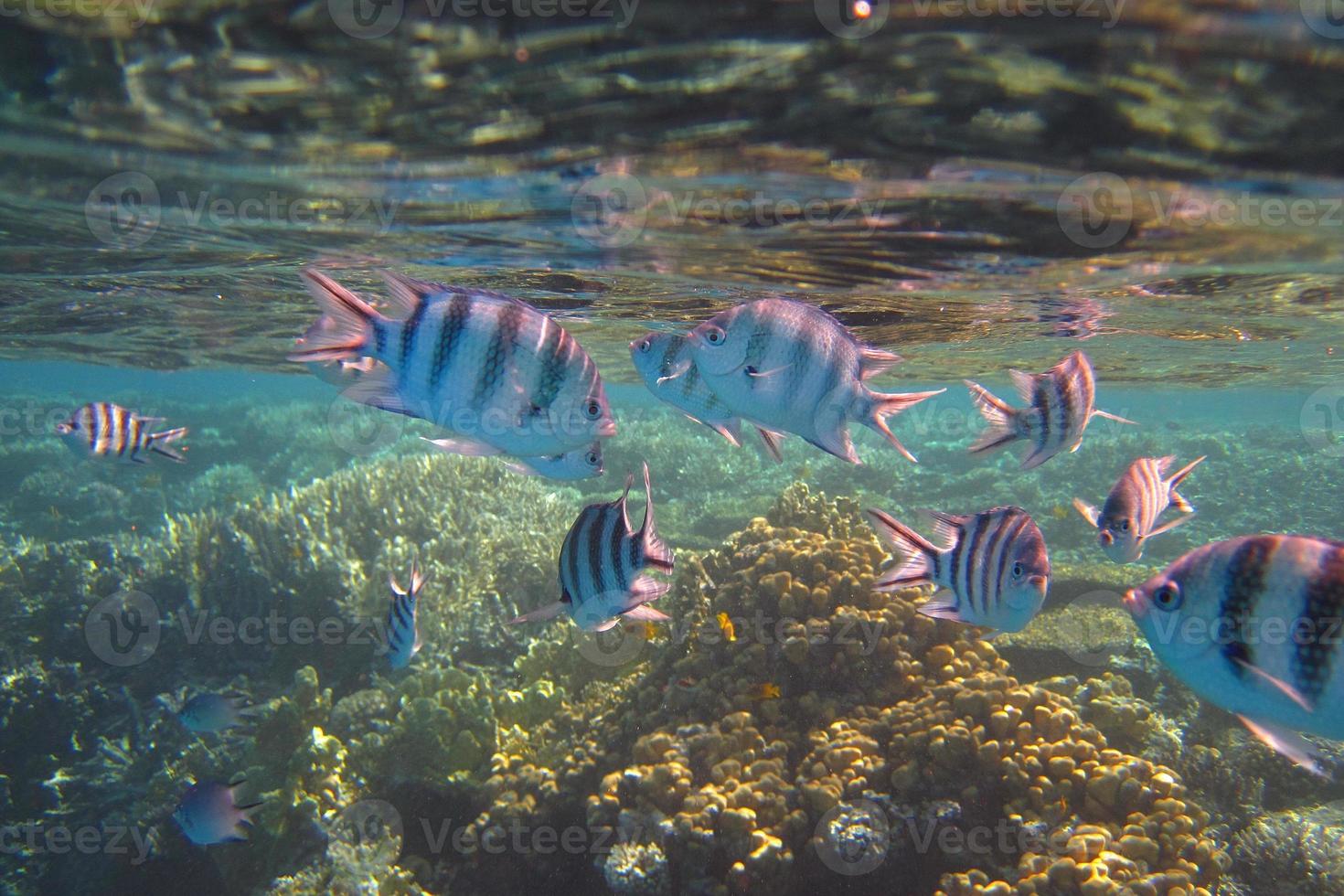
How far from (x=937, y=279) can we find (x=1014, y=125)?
5185mm

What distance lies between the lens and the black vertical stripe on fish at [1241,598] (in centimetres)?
248

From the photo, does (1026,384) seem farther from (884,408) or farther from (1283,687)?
(1283,687)

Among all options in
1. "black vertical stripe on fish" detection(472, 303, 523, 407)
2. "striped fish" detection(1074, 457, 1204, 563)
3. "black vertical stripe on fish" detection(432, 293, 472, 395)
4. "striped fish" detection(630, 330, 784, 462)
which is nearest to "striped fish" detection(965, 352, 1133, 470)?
"striped fish" detection(1074, 457, 1204, 563)

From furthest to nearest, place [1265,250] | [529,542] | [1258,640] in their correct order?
[529,542] < [1265,250] < [1258,640]

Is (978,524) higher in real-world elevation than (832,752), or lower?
higher

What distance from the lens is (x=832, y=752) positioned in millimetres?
5477

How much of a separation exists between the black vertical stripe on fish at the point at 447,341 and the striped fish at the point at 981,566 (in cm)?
265

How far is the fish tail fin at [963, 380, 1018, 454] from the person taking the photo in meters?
4.71

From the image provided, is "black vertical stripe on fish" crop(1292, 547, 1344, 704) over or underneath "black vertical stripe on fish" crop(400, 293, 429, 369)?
underneath

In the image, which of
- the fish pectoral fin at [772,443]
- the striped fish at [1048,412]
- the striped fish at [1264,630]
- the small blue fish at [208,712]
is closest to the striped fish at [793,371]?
the fish pectoral fin at [772,443]

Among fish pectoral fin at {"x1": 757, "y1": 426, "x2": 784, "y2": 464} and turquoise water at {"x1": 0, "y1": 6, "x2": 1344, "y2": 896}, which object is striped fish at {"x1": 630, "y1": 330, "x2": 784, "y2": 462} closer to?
fish pectoral fin at {"x1": 757, "y1": 426, "x2": 784, "y2": 464}

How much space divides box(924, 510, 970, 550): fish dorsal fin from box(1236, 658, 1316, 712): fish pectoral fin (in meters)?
1.63

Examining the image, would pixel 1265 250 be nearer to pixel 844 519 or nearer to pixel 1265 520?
pixel 844 519

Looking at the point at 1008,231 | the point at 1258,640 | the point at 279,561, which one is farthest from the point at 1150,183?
the point at 279,561
